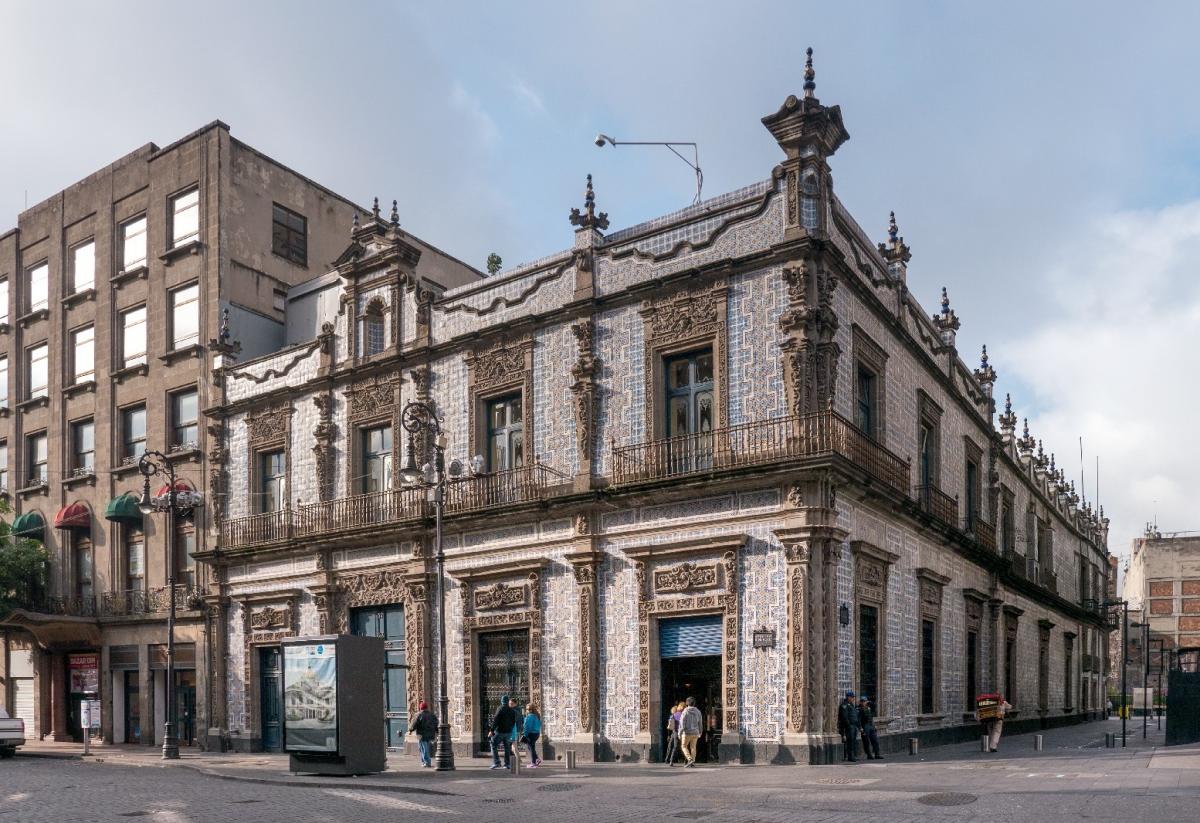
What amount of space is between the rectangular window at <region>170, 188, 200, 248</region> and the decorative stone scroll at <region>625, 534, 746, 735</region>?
18.2 meters

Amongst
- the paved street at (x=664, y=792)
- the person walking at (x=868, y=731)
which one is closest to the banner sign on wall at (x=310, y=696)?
the paved street at (x=664, y=792)

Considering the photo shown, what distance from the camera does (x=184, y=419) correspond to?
3281cm

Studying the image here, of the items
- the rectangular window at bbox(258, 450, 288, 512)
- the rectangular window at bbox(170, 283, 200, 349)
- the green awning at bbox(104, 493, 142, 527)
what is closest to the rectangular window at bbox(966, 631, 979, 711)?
the rectangular window at bbox(258, 450, 288, 512)

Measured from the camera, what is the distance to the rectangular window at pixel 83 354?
118 ft

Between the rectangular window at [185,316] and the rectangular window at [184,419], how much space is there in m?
1.44

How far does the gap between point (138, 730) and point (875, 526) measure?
2211 centimetres

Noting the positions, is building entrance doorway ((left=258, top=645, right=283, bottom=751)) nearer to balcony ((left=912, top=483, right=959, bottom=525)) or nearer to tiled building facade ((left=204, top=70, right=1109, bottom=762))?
tiled building facade ((left=204, top=70, right=1109, bottom=762))

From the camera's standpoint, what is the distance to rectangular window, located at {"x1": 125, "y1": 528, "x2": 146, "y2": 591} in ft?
110

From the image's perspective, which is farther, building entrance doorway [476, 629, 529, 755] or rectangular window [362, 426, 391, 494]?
rectangular window [362, 426, 391, 494]

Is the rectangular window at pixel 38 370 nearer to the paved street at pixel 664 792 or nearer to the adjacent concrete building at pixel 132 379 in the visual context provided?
the adjacent concrete building at pixel 132 379

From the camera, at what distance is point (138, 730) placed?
32938mm

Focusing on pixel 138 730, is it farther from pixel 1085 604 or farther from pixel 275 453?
pixel 1085 604

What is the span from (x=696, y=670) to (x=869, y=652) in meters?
3.49

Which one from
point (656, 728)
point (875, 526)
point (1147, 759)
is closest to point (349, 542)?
point (656, 728)
